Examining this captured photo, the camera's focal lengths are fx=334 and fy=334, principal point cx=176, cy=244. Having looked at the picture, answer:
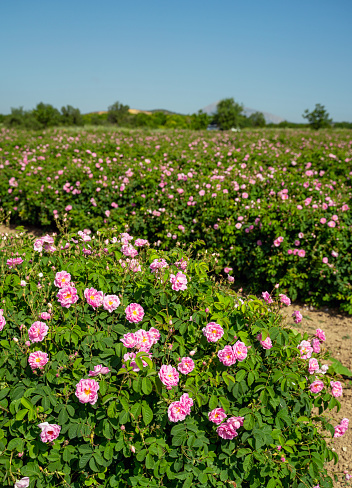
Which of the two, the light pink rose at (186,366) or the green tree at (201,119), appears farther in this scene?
the green tree at (201,119)

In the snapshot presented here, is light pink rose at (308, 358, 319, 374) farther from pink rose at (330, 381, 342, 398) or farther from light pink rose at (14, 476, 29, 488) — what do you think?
light pink rose at (14, 476, 29, 488)

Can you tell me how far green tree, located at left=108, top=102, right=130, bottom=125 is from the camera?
40.9 meters

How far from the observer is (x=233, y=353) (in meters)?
1.87

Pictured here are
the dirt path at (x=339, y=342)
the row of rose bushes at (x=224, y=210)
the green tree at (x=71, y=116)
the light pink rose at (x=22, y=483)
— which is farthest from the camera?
the green tree at (x=71, y=116)

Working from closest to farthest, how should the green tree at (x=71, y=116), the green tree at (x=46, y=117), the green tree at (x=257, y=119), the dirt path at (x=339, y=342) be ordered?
1. the dirt path at (x=339, y=342)
2. the green tree at (x=46, y=117)
3. the green tree at (x=71, y=116)
4. the green tree at (x=257, y=119)

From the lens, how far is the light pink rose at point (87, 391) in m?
1.71

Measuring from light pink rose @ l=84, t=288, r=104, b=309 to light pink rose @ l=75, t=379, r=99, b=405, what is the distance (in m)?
0.46

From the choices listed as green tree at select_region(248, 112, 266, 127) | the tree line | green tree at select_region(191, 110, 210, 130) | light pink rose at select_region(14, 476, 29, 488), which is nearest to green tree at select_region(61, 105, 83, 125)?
the tree line

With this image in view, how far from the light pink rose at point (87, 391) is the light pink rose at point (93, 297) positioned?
17.9 inches

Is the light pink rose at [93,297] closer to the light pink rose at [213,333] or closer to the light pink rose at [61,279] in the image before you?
the light pink rose at [61,279]

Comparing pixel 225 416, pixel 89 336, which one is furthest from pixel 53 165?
pixel 225 416

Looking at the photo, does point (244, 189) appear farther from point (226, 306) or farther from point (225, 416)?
point (225, 416)

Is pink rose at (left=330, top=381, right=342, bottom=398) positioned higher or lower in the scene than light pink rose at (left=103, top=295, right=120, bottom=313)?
lower

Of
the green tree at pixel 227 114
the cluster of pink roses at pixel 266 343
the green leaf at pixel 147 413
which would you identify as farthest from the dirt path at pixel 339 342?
the green tree at pixel 227 114
